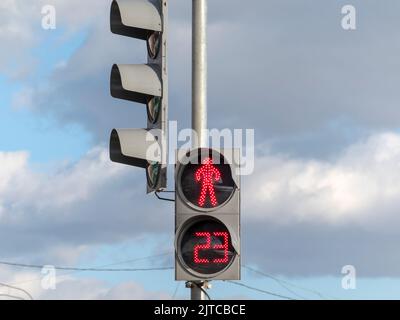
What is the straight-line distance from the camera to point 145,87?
11.5m

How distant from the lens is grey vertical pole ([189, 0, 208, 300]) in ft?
38.4

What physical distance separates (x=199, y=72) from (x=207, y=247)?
197 cm

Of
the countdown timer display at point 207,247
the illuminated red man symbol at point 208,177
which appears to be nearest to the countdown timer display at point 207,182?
the illuminated red man symbol at point 208,177

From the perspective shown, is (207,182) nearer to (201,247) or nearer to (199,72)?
(201,247)

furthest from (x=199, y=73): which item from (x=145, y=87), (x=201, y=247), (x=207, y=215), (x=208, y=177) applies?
(x=201, y=247)

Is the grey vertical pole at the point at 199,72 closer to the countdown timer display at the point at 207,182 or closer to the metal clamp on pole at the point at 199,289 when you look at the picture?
the countdown timer display at the point at 207,182

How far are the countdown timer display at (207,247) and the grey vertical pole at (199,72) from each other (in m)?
1.14

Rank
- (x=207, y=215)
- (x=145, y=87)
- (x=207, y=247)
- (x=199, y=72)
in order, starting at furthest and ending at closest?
(x=199, y=72) → (x=145, y=87) → (x=207, y=247) → (x=207, y=215)

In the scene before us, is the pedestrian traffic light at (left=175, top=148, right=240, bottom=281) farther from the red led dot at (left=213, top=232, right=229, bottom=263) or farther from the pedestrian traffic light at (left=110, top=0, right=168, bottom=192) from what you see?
the pedestrian traffic light at (left=110, top=0, right=168, bottom=192)
